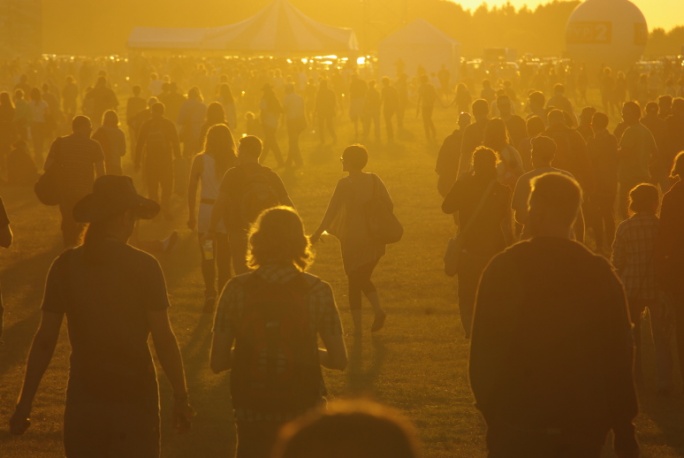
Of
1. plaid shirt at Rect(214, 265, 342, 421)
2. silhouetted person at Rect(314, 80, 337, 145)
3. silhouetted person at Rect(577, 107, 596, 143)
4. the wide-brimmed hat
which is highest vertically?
the wide-brimmed hat

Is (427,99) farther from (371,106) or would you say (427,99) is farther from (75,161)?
(75,161)

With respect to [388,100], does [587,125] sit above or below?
above

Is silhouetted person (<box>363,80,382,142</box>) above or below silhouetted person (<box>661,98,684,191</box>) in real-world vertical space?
below

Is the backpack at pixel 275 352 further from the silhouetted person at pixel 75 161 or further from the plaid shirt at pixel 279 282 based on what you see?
the silhouetted person at pixel 75 161

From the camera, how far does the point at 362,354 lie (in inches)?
429

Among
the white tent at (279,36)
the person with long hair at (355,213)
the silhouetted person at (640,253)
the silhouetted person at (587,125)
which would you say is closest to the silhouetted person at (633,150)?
the silhouetted person at (587,125)

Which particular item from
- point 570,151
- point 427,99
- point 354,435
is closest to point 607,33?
point 427,99

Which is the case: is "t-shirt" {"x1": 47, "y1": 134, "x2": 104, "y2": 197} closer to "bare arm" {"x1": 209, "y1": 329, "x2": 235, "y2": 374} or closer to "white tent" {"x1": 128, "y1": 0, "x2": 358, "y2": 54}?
"bare arm" {"x1": 209, "y1": 329, "x2": 235, "y2": 374}

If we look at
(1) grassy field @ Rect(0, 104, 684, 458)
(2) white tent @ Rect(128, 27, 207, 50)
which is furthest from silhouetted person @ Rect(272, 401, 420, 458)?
(2) white tent @ Rect(128, 27, 207, 50)

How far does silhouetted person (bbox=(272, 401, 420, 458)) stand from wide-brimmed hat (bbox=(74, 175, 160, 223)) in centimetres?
324

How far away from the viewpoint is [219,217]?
10.2 metres

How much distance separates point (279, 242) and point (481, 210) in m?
5.07

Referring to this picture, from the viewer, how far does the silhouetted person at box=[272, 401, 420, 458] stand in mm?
2303

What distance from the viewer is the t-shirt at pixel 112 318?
208 inches
